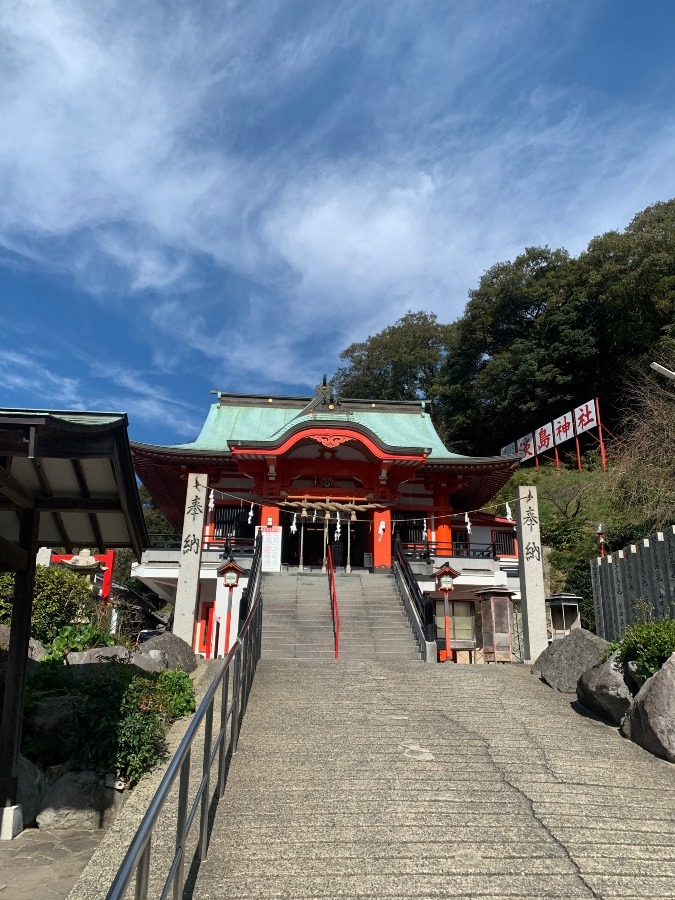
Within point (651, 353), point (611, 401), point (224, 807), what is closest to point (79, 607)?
point (224, 807)

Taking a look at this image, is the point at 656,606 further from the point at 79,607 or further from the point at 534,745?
the point at 79,607

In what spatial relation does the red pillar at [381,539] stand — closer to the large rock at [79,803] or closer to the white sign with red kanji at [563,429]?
the large rock at [79,803]

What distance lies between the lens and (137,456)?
20062 mm

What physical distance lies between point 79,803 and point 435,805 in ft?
10.2

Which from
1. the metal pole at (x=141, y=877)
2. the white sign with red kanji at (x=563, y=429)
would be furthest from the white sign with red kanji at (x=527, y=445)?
the metal pole at (x=141, y=877)

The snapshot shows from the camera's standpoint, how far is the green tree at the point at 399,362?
1752 inches

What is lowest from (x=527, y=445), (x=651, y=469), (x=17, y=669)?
(x=17, y=669)


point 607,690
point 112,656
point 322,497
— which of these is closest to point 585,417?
point 322,497

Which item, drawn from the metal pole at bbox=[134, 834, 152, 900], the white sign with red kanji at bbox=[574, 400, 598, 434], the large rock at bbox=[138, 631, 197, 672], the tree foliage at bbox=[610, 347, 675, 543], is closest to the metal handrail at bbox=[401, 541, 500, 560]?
the tree foliage at bbox=[610, 347, 675, 543]

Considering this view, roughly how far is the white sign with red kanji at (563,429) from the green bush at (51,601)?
86.6ft

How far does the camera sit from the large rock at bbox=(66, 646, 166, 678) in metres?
8.92

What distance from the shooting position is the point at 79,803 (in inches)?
216

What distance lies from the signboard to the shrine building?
3 cm

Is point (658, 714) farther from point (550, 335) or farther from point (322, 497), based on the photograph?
point (550, 335)
